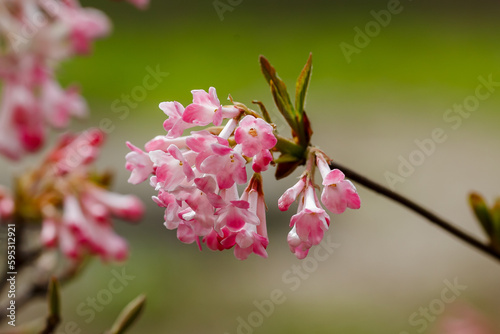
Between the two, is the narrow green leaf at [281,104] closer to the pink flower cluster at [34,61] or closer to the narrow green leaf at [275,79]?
the narrow green leaf at [275,79]

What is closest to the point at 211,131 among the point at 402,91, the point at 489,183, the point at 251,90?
the point at 489,183

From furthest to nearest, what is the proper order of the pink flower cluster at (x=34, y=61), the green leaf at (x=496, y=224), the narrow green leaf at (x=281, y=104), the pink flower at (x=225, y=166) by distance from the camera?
1. the pink flower cluster at (x=34, y=61)
2. the green leaf at (x=496, y=224)
3. the narrow green leaf at (x=281, y=104)
4. the pink flower at (x=225, y=166)

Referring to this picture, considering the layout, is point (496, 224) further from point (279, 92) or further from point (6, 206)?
point (6, 206)

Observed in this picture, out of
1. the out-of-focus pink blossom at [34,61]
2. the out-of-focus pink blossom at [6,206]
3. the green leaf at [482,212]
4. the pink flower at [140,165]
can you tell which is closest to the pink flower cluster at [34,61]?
the out-of-focus pink blossom at [34,61]

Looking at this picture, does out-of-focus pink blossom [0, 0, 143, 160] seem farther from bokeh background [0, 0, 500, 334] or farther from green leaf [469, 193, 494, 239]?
bokeh background [0, 0, 500, 334]

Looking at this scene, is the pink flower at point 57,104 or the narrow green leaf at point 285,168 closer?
the narrow green leaf at point 285,168

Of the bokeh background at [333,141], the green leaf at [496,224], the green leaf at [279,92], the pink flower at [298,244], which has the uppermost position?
the green leaf at [279,92]
